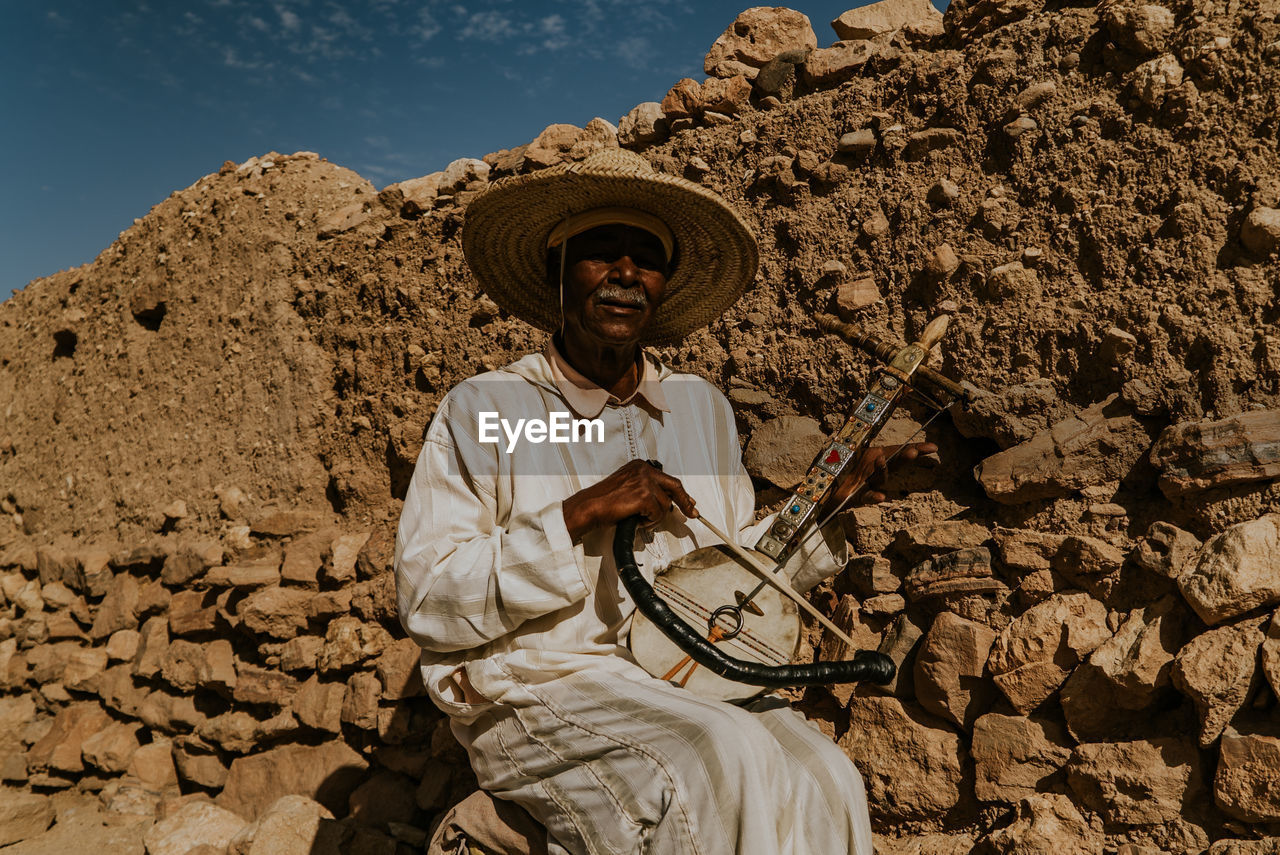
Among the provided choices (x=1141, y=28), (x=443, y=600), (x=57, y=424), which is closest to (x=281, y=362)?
(x=57, y=424)

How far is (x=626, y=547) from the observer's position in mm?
1996

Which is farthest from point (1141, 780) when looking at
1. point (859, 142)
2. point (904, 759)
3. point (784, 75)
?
point (784, 75)

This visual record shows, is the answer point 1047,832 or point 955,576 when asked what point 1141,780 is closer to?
point 1047,832

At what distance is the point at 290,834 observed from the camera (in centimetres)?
312

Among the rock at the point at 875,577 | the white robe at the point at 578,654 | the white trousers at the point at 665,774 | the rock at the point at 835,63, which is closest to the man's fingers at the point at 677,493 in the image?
the white robe at the point at 578,654

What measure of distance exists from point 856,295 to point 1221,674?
154 cm

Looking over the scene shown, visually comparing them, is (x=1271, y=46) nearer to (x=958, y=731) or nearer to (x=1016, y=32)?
(x=1016, y=32)

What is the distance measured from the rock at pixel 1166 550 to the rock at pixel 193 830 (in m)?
3.30

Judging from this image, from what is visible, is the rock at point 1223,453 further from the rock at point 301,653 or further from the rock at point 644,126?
the rock at point 301,653

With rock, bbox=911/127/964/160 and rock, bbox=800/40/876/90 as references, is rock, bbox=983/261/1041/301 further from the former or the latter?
rock, bbox=800/40/876/90

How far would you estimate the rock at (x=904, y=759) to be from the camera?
2.45 meters

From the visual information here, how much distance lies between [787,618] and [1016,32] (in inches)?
86.1

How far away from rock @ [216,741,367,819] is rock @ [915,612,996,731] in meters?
2.37

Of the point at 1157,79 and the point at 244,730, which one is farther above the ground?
the point at 1157,79
